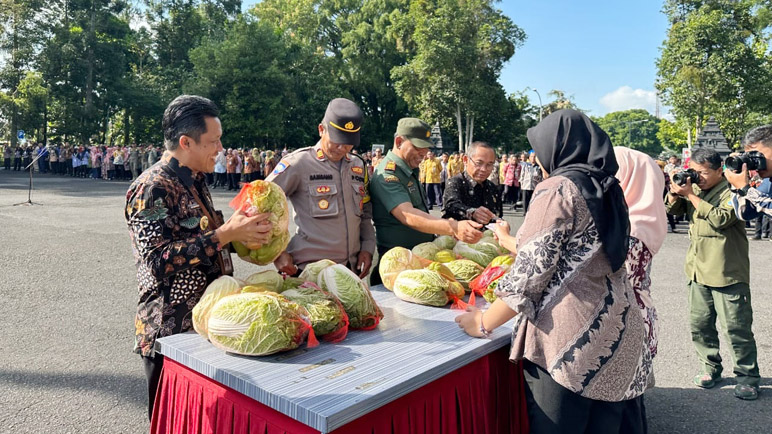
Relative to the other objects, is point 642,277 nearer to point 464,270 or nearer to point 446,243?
point 464,270

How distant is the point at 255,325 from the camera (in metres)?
1.82

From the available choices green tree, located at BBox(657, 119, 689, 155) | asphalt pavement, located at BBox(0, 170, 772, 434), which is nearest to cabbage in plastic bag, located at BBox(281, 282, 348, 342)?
asphalt pavement, located at BBox(0, 170, 772, 434)

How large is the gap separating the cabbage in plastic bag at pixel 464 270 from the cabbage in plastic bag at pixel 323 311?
43.4 inches

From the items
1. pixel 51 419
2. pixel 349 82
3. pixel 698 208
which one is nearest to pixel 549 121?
pixel 698 208

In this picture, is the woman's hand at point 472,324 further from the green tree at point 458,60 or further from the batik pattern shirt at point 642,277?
the green tree at point 458,60

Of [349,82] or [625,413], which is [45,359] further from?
[349,82]

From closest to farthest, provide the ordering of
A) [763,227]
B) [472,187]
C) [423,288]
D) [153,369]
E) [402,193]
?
[153,369]
[423,288]
[402,193]
[472,187]
[763,227]

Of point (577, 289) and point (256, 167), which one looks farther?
point (256, 167)

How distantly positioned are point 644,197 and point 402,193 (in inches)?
65.6

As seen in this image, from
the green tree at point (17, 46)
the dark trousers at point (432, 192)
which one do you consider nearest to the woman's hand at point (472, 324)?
the dark trousers at point (432, 192)

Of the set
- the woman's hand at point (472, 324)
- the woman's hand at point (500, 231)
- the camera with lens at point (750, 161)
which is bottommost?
the woman's hand at point (472, 324)

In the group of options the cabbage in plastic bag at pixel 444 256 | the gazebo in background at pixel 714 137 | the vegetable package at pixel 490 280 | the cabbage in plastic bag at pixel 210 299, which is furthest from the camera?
the gazebo in background at pixel 714 137

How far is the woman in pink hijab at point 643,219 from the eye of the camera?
2178 millimetres

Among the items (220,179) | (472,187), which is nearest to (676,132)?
(220,179)
